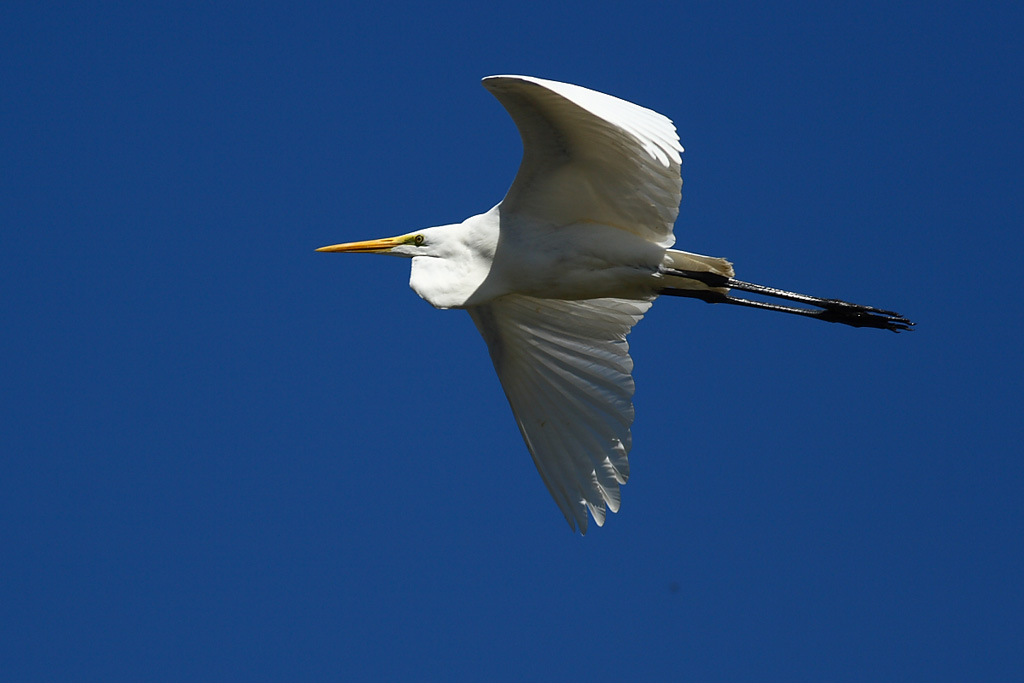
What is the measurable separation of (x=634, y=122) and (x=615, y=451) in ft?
10.4

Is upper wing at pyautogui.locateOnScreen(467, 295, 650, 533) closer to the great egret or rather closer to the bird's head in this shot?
the great egret

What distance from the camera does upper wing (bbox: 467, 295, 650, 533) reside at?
28.8 ft

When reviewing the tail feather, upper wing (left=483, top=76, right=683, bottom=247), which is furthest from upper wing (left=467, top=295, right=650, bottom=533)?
upper wing (left=483, top=76, right=683, bottom=247)

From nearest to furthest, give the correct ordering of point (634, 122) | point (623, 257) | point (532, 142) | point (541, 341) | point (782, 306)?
point (634, 122) → point (532, 142) → point (623, 257) → point (782, 306) → point (541, 341)

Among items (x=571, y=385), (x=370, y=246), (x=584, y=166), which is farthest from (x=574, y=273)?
(x=370, y=246)

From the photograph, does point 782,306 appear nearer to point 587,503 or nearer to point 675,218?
point 675,218

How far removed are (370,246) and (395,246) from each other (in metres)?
0.30

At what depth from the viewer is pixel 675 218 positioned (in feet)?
26.1

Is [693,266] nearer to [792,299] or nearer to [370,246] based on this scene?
[792,299]

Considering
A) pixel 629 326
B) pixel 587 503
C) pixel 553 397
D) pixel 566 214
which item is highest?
pixel 566 214

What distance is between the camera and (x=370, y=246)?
8.89 m

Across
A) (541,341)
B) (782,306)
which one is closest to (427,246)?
(541,341)

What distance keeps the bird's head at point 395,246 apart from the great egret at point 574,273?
0.03 feet

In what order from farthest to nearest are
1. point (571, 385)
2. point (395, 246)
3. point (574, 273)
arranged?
point (571, 385) < point (395, 246) < point (574, 273)
